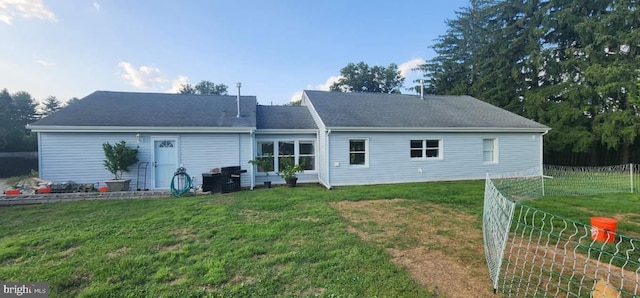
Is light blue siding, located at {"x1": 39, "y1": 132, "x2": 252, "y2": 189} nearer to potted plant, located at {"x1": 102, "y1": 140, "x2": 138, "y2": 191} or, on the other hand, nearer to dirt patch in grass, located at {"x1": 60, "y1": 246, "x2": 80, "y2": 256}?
potted plant, located at {"x1": 102, "y1": 140, "x2": 138, "y2": 191}

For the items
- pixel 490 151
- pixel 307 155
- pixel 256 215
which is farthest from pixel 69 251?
pixel 490 151

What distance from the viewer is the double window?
415 inches

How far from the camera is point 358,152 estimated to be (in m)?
10.1

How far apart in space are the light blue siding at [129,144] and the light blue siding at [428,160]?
3541 millimetres

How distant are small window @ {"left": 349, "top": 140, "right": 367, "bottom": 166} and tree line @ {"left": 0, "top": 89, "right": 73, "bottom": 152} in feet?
64.8

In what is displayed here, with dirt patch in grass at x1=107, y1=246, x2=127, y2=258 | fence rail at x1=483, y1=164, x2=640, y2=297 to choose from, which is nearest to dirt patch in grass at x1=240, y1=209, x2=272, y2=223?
dirt patch in grass at x1=107, y1=246, x2=127, y2=258

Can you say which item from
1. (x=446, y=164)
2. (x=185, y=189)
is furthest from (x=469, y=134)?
(x=185, y=189)

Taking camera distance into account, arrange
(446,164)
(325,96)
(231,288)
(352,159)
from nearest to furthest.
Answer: (231,288), (352,159), (446,164), (325,96)

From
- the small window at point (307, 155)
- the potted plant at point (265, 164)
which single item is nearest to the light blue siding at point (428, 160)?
the small window at point (307, 155)

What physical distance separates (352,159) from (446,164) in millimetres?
4004

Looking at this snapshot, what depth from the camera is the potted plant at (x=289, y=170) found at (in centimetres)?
962

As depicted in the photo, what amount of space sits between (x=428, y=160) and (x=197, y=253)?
9.32 metres

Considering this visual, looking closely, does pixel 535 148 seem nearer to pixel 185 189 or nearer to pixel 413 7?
pixel 413 7

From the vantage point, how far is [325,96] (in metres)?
13.0
